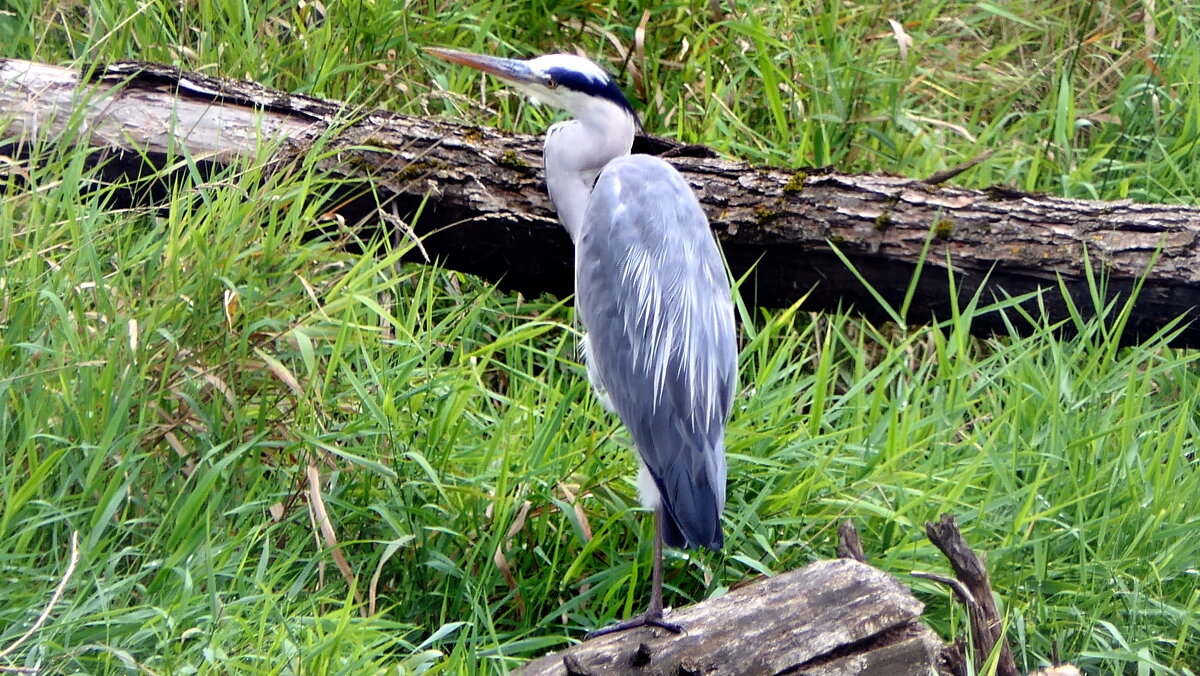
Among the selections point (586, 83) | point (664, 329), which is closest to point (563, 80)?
point (586, 83)

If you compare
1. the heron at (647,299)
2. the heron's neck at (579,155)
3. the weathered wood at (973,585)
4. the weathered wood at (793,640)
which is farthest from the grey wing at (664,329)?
the weathered wood at (973,585)

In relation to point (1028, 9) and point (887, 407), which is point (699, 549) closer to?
point (887, 407)

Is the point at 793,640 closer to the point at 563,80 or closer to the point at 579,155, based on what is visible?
the point at 579,155

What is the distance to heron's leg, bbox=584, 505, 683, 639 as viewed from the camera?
214 cm

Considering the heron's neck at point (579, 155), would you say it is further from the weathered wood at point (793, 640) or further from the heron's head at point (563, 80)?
the weathered wood at point (793, 640)

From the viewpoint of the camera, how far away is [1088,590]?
2.50 meters

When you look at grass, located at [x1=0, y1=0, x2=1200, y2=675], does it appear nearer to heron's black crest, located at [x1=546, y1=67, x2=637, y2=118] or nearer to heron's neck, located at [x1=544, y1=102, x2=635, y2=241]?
heron's neck, located at [x1=544, y1=102, x2=635, y2=241]

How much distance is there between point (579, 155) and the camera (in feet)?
10.0

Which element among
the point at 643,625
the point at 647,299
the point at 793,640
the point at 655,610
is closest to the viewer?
the point at 793,640

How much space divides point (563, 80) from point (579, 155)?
19 centimetres

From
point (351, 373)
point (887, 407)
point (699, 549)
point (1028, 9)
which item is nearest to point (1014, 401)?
point (887, 407)

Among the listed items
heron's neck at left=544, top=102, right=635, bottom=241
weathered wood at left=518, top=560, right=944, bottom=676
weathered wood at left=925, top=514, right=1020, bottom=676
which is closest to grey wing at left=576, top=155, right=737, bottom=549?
heron's neck at left=544, top=102, right=635, bottom=241

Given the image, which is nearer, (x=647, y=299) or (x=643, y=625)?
(x=643, y=625)

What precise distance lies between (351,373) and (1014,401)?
1.51 meters
